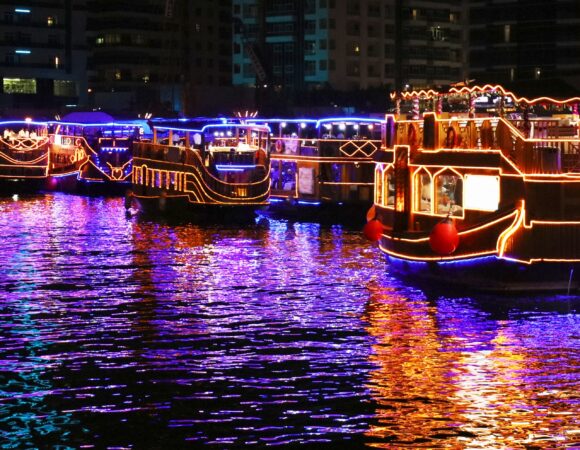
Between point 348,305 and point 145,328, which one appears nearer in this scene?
point 145,328

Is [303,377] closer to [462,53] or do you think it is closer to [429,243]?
[429,243]

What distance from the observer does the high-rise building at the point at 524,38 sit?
14838 centimetres

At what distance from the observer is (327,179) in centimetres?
7194

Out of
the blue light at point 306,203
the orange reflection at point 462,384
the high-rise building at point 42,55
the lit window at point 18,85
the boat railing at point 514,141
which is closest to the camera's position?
the orange reflection at point 462,384

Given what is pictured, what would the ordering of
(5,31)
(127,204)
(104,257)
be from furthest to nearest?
(5,31) → (127,204) → (104,257)

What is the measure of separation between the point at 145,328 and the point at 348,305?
22.4ft

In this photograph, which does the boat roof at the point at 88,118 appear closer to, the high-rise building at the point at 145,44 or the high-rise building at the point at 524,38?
the high-rise building at the point at 524,38

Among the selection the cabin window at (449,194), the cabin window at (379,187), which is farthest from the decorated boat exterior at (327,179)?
the cabin window at (449,194)

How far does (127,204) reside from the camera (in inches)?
2995

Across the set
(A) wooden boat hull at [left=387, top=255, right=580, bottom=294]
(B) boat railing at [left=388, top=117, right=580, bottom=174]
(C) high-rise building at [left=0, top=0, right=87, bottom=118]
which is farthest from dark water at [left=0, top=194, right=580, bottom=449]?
(C) high-rise building at [left=0, top=0, right=87, bottom=118]

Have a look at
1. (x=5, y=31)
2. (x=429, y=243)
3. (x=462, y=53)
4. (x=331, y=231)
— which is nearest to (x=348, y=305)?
(x=429, y=243)

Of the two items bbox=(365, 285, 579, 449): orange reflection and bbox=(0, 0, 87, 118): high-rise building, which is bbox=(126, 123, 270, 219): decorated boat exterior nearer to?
bbox=(365, 285, 579, 449): orange reflection

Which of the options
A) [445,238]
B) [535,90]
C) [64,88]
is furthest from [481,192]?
[64,88]

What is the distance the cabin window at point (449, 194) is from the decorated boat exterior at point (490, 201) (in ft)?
0.11
